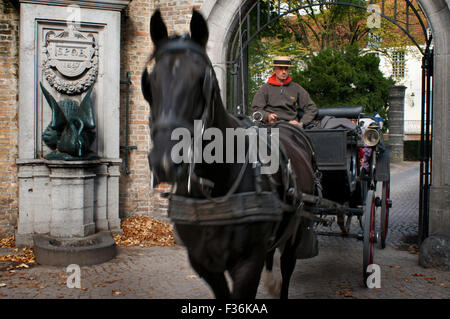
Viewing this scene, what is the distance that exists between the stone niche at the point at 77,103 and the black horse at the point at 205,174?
4578 mm

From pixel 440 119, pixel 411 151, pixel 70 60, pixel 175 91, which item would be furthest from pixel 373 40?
pixel 175 91

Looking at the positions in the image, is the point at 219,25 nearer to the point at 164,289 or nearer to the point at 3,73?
the point at 3,73

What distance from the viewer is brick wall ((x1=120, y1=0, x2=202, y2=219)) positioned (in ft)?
28.2

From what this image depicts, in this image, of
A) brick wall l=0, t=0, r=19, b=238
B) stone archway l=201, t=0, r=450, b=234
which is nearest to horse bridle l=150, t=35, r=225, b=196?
stone archway l=201, t=0, r=450, b=234

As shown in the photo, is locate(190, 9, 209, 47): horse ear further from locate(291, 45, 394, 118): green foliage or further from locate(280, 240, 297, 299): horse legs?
locate(291, 45, 394, 118): green foliage

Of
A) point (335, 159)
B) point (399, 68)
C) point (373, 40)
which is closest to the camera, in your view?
point (335, 159)

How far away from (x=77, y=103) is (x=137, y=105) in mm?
1187

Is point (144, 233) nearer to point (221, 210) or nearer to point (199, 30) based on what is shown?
point (221, 210)

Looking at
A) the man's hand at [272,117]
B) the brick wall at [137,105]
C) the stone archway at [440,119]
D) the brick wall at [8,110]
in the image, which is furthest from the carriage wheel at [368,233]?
the brick wall at [8,110]

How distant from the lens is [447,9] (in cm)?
704

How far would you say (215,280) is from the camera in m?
3.14

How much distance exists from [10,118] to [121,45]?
7.82 ft

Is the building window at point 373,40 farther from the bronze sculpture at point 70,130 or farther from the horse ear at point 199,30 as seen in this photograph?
the horse ear at point 199,30

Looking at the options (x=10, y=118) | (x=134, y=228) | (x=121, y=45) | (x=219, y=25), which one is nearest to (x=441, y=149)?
(x=219, y=25)
